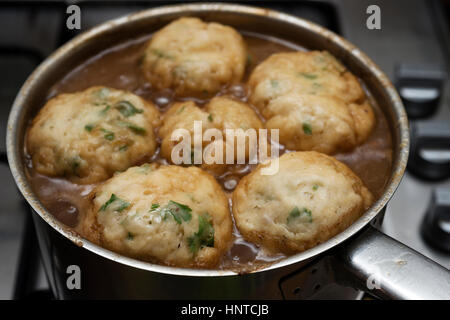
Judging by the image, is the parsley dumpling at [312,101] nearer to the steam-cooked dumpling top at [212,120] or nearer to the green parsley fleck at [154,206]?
the steam-cooked dumpling top at [212,120]

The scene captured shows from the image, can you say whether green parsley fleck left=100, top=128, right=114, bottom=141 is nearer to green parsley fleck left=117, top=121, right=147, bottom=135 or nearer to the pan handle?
green parsley fleck left=117, top=121, right=147, bottom=135

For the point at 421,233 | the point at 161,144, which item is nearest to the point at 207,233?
the point at 161,144

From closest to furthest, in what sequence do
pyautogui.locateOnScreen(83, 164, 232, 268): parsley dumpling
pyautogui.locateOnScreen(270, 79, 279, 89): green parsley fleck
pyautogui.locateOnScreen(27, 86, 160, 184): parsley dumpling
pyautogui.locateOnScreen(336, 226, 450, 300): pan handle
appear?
pyautogui.locateOnScreen(336, 226, 450, 300): pan handle
pyautogui.locateOnScreen(83, 164, 232, 268): parsley dumpling
pyautogui.locateOnScreen(27, 86, 160, 184): parsley dumpling
pyautogui.locateOnScreen(270, 79, 279, 89): green parsley fleck

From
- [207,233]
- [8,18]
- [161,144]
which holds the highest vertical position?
[8,18]

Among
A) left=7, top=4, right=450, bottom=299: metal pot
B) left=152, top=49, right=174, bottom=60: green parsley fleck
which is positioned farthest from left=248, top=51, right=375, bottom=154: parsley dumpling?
left=152, top=49, right=174, bottom=60: green parsley fleck

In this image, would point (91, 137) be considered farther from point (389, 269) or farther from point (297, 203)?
point (389, 269)

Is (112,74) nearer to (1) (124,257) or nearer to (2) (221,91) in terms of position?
(2) (221,91)
